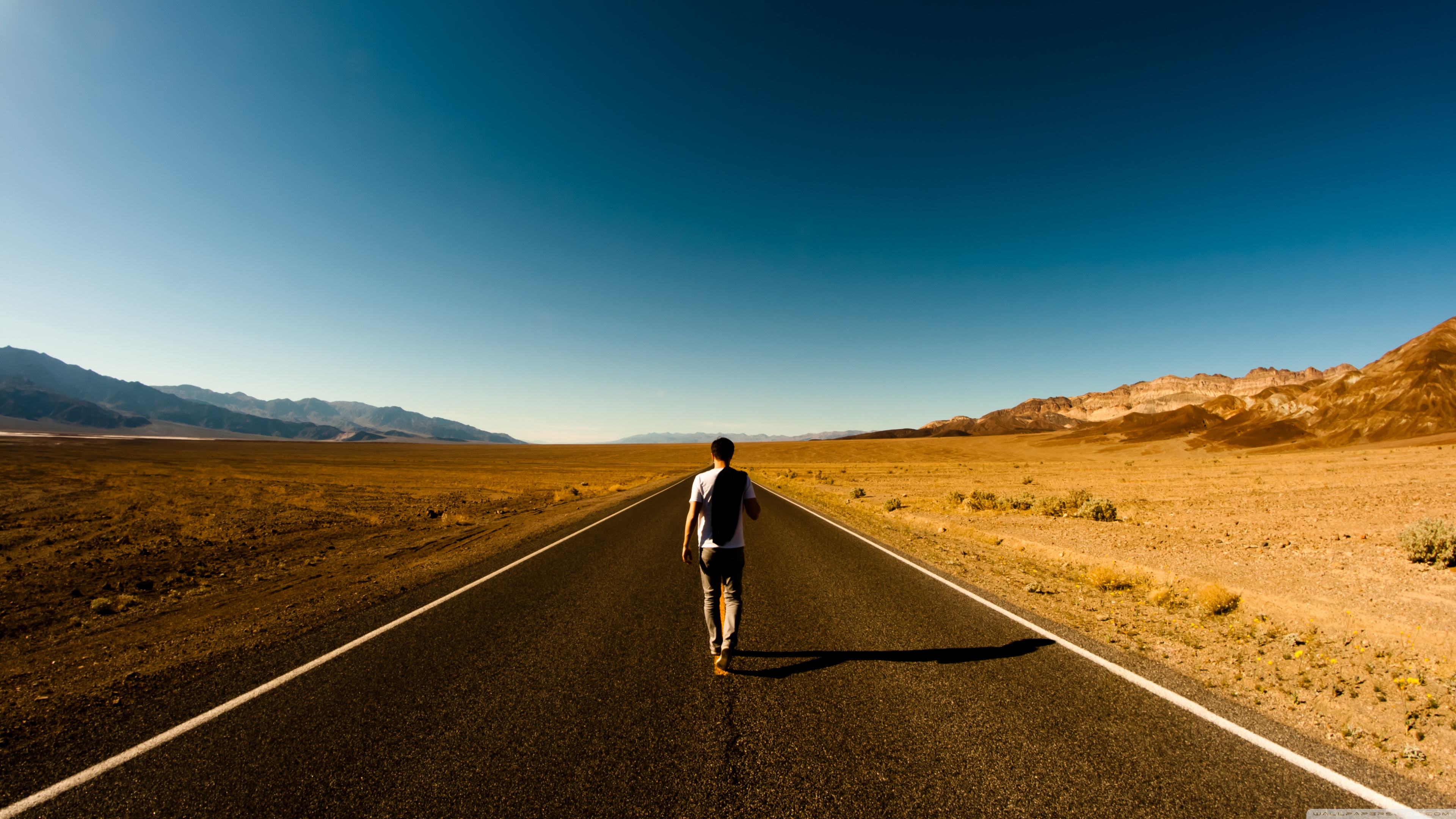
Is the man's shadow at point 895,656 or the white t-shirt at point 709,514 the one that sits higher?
the white t-shirt at point 709,514

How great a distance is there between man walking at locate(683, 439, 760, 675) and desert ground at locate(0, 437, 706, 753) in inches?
194

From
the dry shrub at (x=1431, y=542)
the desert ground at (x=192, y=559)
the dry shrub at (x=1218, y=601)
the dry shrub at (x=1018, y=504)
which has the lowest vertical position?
the desert ground at (x=192, y=559)

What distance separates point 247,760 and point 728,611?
12.2 ft

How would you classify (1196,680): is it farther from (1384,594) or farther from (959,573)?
(1384,594)

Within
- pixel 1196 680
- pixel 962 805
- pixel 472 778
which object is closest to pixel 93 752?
pixel 472 778

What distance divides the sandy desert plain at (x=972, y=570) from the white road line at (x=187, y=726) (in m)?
0.93

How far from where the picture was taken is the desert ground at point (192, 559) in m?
5.35

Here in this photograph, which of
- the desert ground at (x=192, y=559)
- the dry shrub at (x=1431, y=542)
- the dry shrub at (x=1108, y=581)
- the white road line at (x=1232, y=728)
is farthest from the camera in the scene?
the dry shrub at (x=1431, y=542)

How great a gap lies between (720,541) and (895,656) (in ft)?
7.15

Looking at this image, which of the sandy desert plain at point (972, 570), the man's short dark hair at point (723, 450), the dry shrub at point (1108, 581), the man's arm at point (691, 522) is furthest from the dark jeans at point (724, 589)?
the dry shrub at point (1108, 581)

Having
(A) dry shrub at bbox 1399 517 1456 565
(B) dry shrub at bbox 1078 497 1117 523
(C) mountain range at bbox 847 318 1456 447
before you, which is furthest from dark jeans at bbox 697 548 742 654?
(C) mountain range at bbox 847 318 1456 447

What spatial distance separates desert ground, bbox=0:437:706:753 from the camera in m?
5.35

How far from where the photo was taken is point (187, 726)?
3973mm

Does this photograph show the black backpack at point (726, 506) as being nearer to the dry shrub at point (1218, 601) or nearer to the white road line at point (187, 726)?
the white road line at point (187, 726)
